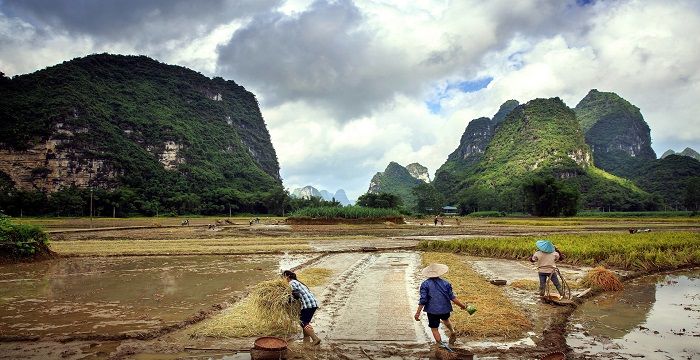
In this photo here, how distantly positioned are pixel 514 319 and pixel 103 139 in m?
142

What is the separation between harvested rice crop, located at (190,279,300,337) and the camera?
8.06 meters

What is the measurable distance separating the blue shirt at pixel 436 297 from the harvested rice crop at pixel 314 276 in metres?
7.06

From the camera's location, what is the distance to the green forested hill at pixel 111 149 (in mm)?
108750

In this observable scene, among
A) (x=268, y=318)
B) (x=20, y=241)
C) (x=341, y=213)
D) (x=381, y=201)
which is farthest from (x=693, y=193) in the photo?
(x=20, y=241)

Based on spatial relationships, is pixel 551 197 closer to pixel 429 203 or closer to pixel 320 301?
pixel 429 203

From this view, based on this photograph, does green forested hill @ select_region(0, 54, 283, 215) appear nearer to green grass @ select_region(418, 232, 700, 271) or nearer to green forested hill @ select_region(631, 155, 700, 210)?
green grass @ select_region(418, 232, 700, 271)

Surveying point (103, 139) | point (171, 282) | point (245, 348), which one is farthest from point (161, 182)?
point (245, 348)

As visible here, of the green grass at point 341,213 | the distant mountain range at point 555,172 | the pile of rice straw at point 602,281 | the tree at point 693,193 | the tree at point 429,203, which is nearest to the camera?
the pile of rice straw at point 602,281

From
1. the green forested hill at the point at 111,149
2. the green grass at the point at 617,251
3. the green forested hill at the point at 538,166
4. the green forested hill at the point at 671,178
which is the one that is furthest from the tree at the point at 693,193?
the green forested hill at the point at 111,149

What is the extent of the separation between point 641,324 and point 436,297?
4.93m

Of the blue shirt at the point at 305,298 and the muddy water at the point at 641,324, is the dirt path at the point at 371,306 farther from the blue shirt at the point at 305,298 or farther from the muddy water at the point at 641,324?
the muddy water at the point at 641,324

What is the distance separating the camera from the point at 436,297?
24.3ft

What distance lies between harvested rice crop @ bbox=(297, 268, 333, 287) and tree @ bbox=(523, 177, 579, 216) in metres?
81.0

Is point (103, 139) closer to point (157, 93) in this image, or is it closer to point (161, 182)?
point (161, 182)
